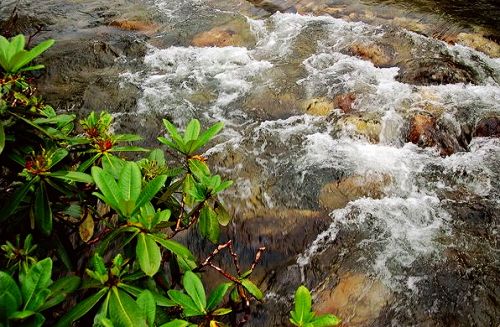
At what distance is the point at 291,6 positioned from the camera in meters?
7.58

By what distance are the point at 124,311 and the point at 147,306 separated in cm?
8

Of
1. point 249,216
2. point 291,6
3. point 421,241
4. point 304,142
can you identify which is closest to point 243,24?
point 291,6

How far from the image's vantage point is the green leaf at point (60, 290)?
1.43 meters

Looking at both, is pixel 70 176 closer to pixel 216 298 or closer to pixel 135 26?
pixel 216 298

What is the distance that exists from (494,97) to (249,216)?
3.61 m

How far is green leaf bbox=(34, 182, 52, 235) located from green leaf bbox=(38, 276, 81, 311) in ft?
0.99

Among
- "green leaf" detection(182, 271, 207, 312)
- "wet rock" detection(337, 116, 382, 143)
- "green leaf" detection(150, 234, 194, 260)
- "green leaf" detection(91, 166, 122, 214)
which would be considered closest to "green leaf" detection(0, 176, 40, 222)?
"green leaf" detection(91, 166, 122, 214)

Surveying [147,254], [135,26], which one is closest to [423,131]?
[147,254]

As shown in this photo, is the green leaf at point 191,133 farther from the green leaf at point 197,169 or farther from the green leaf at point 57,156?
the green leaf at point 57,156

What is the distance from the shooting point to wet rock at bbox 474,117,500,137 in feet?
14.4

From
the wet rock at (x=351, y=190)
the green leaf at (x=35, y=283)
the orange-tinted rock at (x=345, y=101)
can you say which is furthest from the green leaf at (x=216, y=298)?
the orange-tinted rock at (x=345, y=101)

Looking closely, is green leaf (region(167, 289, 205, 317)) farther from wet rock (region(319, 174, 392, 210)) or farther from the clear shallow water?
wet rock (region(319, 174, 392, 210))

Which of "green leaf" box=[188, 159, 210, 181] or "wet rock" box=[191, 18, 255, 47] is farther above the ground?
"green leaf" box=[188, 159, 210, 181]

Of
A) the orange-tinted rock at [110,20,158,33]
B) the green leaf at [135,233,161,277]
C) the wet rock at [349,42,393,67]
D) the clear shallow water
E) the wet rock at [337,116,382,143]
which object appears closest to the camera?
the green leaf at [135,233,161,277]
